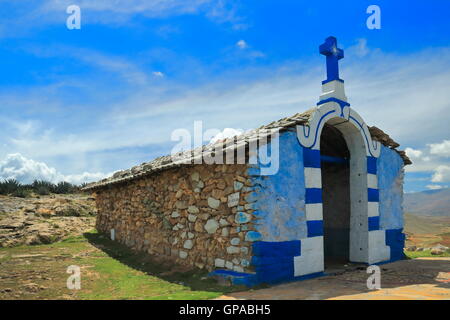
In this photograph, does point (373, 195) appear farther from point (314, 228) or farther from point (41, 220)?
point (41, 220)

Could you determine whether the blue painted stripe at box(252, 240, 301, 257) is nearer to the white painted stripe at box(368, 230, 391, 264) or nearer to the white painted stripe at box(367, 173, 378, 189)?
the white painted stripe at box(368, 230, 391, 264)

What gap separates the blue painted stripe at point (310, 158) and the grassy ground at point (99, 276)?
2.67 meters

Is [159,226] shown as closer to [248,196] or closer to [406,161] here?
[248,196]

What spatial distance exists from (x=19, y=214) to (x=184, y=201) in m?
10.1

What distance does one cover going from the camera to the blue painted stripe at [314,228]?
669 centimetres

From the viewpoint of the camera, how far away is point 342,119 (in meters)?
7.82

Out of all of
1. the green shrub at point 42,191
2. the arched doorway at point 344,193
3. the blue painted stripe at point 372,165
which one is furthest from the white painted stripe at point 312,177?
the green shrub at point 42,191

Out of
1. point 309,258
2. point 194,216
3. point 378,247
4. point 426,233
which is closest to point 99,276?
point 194,216

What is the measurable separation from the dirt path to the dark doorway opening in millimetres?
1611

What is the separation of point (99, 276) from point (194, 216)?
2.26 meters

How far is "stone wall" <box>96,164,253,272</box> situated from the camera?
6273 mm

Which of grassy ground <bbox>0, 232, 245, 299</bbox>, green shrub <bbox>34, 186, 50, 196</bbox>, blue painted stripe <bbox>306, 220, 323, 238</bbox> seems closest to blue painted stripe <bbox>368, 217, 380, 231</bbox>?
blue painted stripe <bbox>306, 220, 323, 238</bbox>

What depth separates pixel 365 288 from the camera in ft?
18.1
